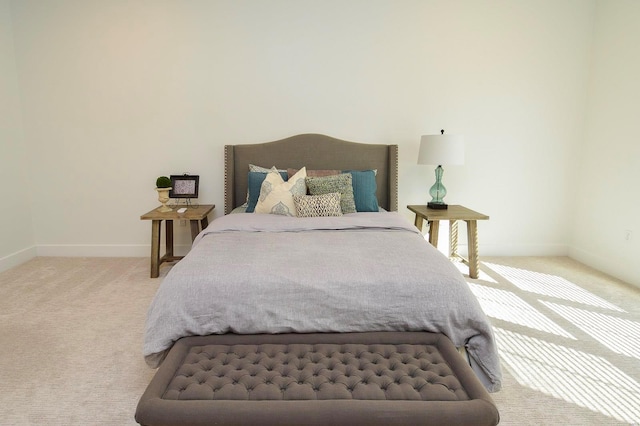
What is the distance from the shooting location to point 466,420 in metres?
1.29

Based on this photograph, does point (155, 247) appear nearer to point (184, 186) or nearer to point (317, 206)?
point (184, 186)

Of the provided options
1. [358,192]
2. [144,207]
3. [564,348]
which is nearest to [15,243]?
[144,207]

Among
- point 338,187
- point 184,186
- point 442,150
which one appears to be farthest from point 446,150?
point 184,186

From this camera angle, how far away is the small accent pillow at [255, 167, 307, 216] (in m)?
3.25

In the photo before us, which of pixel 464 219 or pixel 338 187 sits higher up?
pixel 338 187

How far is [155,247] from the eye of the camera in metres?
3.50

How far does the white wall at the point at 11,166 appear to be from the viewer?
3.70 m

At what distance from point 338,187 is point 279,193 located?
0.54m

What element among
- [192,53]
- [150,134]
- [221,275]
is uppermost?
[192,53]

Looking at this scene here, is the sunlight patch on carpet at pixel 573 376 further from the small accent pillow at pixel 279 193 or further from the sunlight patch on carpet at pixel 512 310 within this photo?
the small accent pillow at pixel 279 193

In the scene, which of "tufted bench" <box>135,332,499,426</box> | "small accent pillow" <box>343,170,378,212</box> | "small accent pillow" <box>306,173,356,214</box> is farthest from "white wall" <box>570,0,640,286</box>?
"tufted bench" <box>135,332,499,426</box>

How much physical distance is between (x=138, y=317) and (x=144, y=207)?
1654 millimetres

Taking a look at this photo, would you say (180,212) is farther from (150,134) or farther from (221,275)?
(221,275)

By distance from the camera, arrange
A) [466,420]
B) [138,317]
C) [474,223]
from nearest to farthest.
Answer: [466,420] < [138,317] < [474,223]
